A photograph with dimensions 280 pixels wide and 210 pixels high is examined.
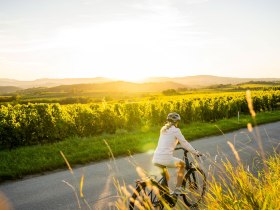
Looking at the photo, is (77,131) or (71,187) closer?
(71,187)

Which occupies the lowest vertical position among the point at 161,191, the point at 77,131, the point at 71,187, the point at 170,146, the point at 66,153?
the point at 66,153

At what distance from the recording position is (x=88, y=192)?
320 inches

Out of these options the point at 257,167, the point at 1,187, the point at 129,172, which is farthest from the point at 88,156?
the point at 257,167

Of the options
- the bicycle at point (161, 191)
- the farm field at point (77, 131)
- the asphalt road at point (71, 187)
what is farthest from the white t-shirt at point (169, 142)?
the farm field at point (77, 131)

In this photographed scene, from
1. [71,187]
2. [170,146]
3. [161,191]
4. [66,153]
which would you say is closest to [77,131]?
[66,153]

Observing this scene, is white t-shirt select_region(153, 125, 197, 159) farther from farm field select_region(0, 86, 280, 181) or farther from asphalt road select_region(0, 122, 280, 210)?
farm field select_region(0, 86, 280, 181)

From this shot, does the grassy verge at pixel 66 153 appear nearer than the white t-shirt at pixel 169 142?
No

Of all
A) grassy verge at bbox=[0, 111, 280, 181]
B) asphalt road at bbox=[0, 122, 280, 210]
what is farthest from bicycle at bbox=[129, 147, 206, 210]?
grassy verge at bbox=[0, 111, 280, 181]

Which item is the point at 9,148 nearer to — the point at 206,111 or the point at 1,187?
the point at 1,187

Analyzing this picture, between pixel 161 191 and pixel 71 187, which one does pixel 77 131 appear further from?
pixel 161 191

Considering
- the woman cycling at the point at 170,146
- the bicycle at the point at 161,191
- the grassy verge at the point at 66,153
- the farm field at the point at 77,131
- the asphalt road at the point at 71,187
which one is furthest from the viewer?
the farm field at the point at 77,131

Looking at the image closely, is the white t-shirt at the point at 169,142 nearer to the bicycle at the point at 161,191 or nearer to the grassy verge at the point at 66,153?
the bicycle at the point at 161,191

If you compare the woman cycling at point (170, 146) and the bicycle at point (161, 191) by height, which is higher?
the woman cycling at point (170, 146)

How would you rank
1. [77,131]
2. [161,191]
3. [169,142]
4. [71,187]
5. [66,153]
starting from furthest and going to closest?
[77,131]
[66,153]
[71,187]
[169,142]
[161,191]
